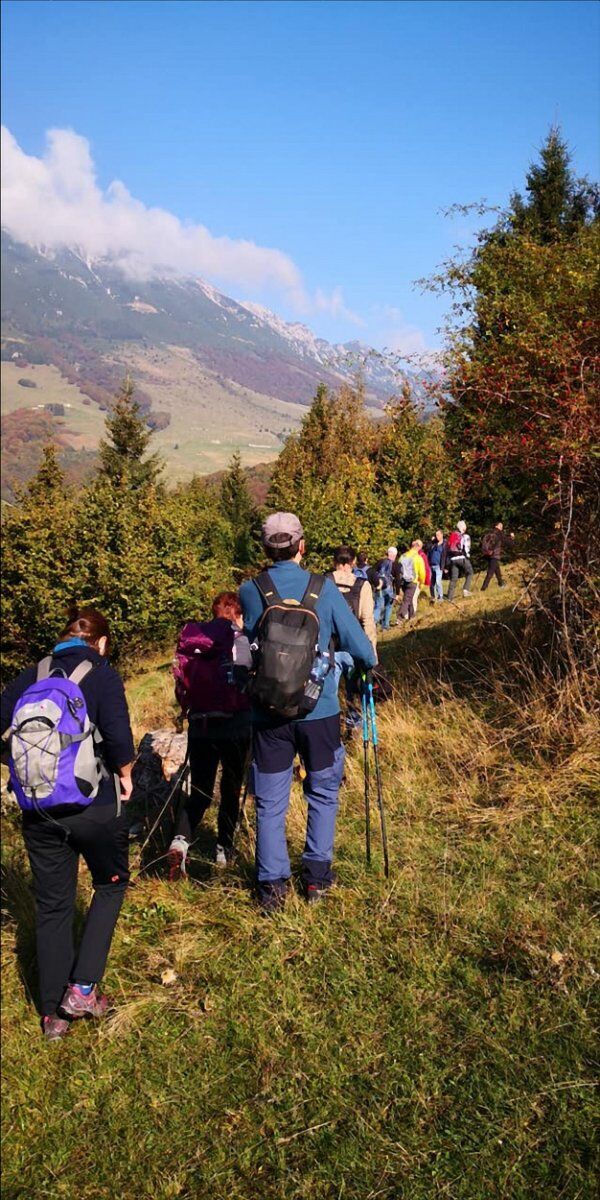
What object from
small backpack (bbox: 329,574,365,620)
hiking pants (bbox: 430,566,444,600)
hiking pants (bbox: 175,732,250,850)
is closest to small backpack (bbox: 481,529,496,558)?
hiking pants (bbox: 430,566,444,600)

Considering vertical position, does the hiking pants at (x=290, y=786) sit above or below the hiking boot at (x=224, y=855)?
above

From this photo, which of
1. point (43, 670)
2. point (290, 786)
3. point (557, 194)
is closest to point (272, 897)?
point (290, 786)

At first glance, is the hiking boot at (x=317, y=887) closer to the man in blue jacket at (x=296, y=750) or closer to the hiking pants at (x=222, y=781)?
the man in blue jacket at (x=296, y=750)

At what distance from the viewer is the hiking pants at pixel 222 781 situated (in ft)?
16.9

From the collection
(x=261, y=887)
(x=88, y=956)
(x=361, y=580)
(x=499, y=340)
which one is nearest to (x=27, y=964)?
(x=88, y=956)

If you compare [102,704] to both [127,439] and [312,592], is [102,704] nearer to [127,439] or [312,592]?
[312,592]

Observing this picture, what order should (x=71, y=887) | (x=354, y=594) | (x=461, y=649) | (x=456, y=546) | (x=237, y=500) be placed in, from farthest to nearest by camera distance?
(x=237, y=500), (x=456, y=546), (x=461, y=649), (x=354, y=594), (x=71, y=887)

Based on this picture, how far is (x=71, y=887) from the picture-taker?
3.75 m

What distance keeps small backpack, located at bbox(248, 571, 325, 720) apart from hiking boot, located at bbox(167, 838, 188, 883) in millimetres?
1909

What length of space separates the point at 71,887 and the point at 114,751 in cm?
76

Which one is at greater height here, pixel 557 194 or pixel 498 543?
pixel 557 194

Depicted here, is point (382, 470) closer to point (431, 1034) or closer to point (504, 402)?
point (504, 402)

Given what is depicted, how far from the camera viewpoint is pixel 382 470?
111 feet

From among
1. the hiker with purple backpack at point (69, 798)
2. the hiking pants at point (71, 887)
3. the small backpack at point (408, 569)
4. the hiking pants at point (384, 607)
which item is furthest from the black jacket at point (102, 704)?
the small backpack at point (408, 569)
